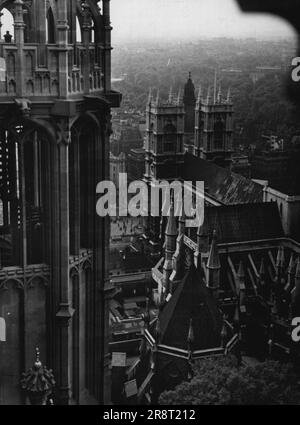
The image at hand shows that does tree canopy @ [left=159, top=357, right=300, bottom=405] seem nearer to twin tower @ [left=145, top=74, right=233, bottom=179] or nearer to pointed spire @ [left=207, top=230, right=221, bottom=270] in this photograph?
pointed spire @ [left=207, top=230, right=221, bottom=270]

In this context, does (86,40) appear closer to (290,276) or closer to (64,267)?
(64,267)

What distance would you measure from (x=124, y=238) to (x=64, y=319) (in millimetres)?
10992

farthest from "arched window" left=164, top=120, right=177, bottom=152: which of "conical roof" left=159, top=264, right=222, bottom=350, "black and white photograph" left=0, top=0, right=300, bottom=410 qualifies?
"conical roof" left=159, top=264, right=222, bottom=350

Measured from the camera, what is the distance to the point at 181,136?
27.7m

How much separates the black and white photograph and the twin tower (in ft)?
11.7

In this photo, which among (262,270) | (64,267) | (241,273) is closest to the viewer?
(64,267)

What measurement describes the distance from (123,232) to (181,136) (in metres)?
10.6

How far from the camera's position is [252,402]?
29.2ft

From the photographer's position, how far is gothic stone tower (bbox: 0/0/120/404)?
6966mm

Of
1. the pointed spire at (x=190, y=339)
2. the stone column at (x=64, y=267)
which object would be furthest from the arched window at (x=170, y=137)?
the stone column at (x=64, y=267)

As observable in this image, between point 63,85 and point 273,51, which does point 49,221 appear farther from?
point 273,51

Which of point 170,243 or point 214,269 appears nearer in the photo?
point 214,269

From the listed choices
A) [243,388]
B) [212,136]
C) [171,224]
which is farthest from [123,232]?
[243,388]
